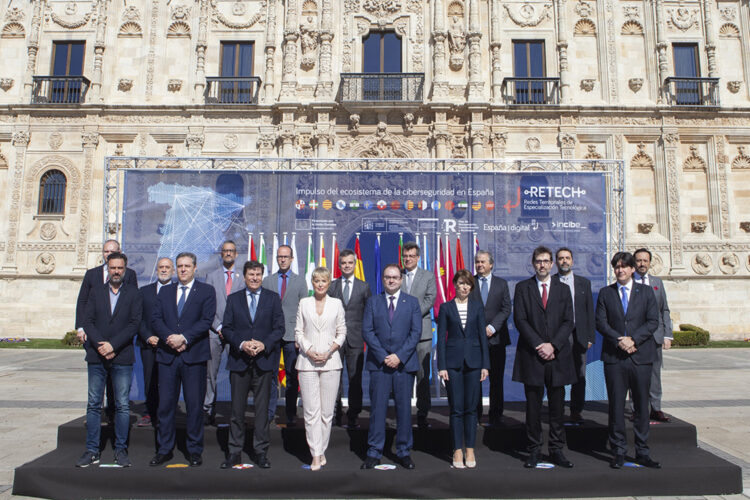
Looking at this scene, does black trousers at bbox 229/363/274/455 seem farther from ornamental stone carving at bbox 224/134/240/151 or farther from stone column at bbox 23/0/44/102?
stone column at bbox 23/0/44/102

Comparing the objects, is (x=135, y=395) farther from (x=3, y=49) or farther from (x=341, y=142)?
(x=3, y=49)

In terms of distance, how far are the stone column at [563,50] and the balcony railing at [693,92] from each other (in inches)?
153

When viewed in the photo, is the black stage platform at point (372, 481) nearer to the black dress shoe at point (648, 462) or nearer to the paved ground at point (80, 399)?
the black dress shoe at point (648, 462)

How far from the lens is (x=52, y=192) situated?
2077 centimetres

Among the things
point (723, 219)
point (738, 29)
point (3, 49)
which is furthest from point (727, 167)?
point (3, 49)

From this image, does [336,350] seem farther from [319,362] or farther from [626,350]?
[626,350]

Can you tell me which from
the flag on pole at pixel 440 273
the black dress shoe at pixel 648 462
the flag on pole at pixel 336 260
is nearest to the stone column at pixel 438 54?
the flag on pole at pixel 440 273

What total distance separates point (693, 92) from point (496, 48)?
8018mm

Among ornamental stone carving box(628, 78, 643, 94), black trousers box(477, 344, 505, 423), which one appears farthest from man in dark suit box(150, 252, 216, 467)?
ornamental stone carving box(628, 78, 643, 94)

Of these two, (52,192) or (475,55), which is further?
(52,192)

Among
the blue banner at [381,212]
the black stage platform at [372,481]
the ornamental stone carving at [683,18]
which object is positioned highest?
the ornamental stone carving at [683,18]

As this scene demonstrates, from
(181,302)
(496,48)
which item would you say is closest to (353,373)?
(181,302)

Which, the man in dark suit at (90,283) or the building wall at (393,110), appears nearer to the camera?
the man in dark suit at (90,283)

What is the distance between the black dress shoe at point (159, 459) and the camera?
545 centimetres
